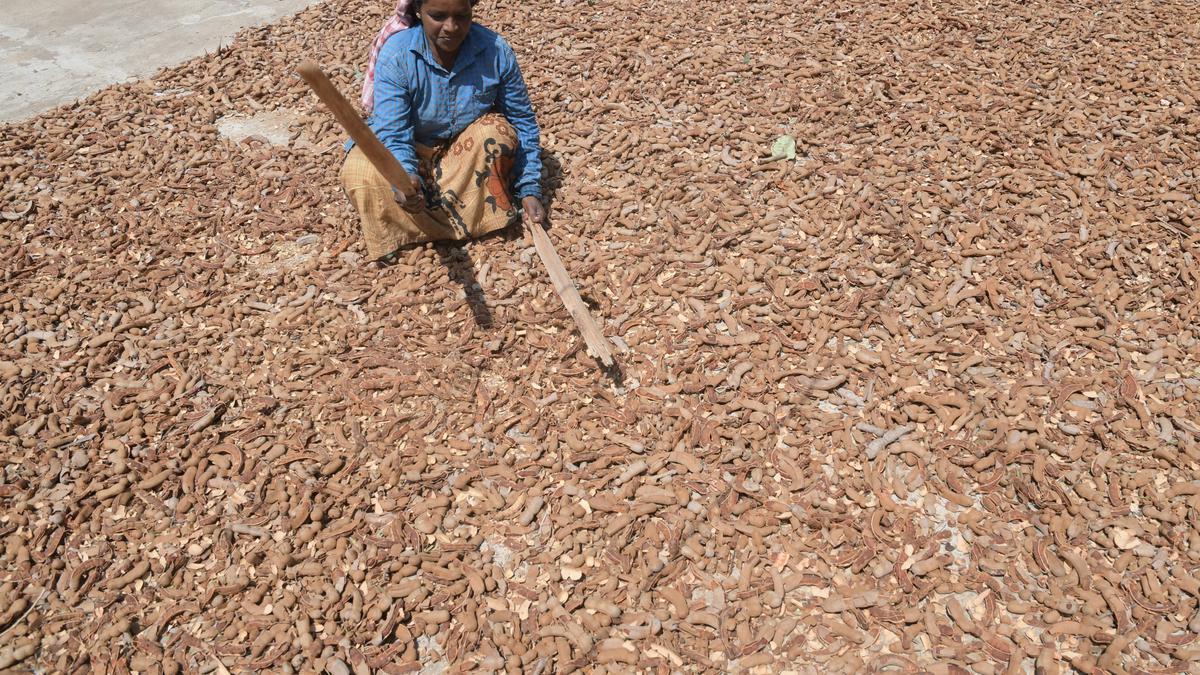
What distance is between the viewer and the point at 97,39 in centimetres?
582

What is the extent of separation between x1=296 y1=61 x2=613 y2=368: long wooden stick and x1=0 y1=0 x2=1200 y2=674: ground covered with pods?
0.18 meters

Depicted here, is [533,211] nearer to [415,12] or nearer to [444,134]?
[444,134]

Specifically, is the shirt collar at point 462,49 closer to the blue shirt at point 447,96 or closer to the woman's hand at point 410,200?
the blue shirt at point 447,96

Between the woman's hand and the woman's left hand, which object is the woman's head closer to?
the woman's hand

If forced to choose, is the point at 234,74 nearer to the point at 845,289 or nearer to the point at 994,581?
the point at 845,289

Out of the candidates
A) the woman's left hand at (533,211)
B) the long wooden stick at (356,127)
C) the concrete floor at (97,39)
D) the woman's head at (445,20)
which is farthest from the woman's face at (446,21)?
the concrete floor at (97,39)

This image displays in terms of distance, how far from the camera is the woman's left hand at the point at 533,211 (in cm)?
377

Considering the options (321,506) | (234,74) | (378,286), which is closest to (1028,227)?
(378,286)

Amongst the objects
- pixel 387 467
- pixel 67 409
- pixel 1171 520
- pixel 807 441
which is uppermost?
pixel 67 409

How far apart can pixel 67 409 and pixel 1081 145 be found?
185 inches

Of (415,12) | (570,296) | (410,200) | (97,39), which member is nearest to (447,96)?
(415,12)

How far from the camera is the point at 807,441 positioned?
297 cm

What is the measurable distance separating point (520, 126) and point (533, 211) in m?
0.45

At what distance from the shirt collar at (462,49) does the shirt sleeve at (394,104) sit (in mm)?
71
